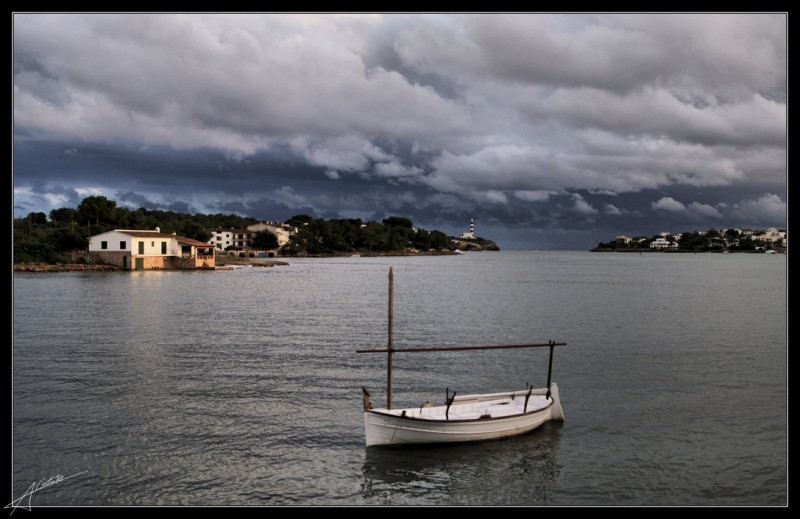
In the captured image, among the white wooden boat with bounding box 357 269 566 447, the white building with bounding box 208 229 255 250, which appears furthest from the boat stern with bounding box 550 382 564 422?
the white building with bounding box 208 229 255 250

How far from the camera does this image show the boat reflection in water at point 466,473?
15.8 m

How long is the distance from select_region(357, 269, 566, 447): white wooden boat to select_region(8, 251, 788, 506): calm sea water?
35 cm

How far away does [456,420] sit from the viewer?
60.9 feet

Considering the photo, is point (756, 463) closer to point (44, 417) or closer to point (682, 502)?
point (682, 502)

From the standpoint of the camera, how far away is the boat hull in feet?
60.2

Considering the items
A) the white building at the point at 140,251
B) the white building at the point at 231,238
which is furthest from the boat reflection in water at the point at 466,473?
the white building at the point at 231,238

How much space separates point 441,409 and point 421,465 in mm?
2302

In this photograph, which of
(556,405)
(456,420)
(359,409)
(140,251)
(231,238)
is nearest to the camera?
(456,420)

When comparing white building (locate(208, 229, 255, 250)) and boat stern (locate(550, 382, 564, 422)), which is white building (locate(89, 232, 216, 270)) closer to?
white building (locate(208, 229, 255, 250))

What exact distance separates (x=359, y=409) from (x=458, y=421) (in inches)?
208

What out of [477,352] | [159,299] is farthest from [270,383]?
[159,299]

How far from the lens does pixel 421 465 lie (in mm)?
17656

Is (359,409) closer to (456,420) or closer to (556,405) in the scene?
(456,420)

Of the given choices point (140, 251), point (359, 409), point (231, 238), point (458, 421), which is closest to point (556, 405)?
point (458, 421)
